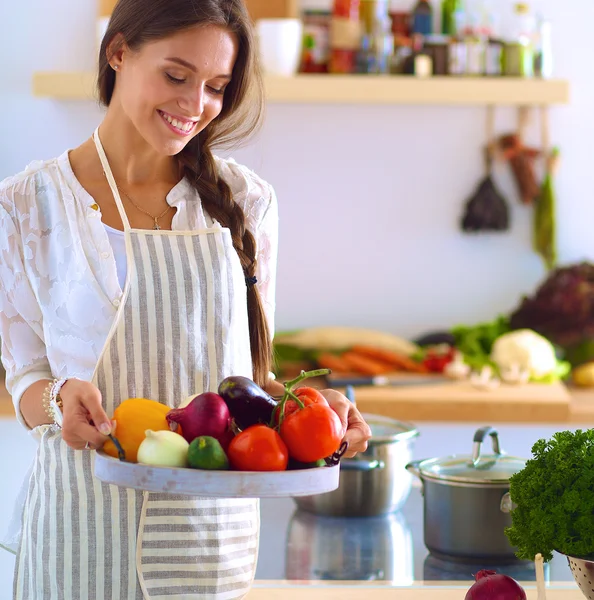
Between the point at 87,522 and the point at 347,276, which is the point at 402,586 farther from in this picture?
the point at 347,276

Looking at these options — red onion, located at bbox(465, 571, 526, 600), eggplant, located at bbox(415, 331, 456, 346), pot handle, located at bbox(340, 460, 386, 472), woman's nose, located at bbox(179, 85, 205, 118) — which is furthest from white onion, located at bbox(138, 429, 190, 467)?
eggplant, located at bbox(415, 331, 456, 346)

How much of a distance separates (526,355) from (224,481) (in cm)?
210

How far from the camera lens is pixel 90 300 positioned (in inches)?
50.3

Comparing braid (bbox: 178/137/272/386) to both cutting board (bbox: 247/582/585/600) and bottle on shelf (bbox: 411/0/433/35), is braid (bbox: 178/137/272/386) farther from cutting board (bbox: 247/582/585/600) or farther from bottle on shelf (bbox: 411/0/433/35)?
bottle on shelf (bbox: 411/0/433/35)

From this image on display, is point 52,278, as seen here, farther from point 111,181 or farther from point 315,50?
point 315,50

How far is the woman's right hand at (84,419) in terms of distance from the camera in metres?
1.06

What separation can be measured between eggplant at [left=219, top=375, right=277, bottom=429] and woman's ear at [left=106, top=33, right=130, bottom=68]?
51 centimetres

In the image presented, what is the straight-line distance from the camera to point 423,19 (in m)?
3.15

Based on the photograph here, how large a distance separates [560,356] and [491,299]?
0.37 metres

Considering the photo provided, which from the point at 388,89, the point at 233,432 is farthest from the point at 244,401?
the point at 388,89

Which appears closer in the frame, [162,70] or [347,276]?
[162,70]

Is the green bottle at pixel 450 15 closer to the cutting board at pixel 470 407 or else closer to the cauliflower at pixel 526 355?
the cauliflower at pixel 526 355

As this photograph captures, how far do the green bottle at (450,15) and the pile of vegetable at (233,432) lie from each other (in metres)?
2.32

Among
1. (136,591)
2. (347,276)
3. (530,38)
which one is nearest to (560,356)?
(347,276)
